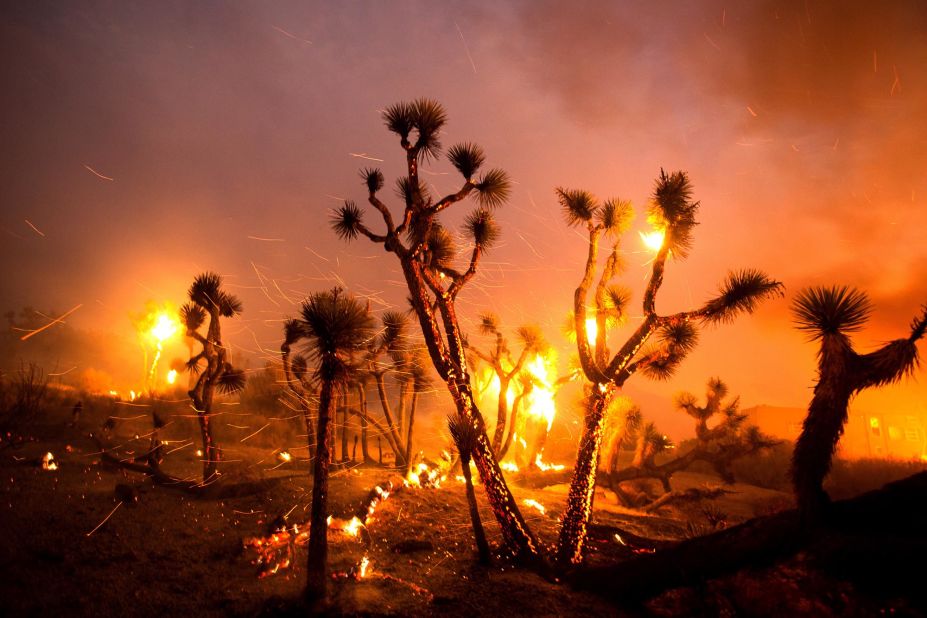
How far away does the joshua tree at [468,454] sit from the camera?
620 centimetres

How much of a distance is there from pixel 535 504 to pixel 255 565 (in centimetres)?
725

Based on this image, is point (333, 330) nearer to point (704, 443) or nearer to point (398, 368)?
point (398, 368)

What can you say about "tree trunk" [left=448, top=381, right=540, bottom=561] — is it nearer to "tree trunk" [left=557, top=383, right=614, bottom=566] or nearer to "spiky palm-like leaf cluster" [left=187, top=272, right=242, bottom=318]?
"tree trunk" [left=557, top=383, right=614, bottom=566]

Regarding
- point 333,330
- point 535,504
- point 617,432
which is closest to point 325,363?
point 333,330

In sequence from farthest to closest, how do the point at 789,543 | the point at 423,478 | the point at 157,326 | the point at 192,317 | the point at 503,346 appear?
the point at 157,326 → the point at 503,346 → the point at 423,478 → the point at 192,317 → the point at 789,543

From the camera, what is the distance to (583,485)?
6824mm

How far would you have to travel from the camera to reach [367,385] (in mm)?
16266

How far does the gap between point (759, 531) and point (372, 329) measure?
5.50 metres

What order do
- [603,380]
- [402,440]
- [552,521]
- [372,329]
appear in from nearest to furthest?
1. [372,329]
2. [603,380]
3. [552,521]
4. [402,440]

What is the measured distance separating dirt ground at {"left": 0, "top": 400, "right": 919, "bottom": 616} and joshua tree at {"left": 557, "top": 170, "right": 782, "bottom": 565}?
144 centimetres

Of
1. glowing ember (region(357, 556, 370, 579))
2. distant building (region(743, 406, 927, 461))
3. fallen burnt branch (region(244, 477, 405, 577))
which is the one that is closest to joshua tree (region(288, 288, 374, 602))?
glowing ember (region(357, 556, 370, 579))

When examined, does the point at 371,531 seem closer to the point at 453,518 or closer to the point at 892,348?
the point at 453,518

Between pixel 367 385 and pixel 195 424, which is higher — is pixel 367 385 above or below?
above

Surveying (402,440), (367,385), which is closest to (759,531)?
(402,440)
